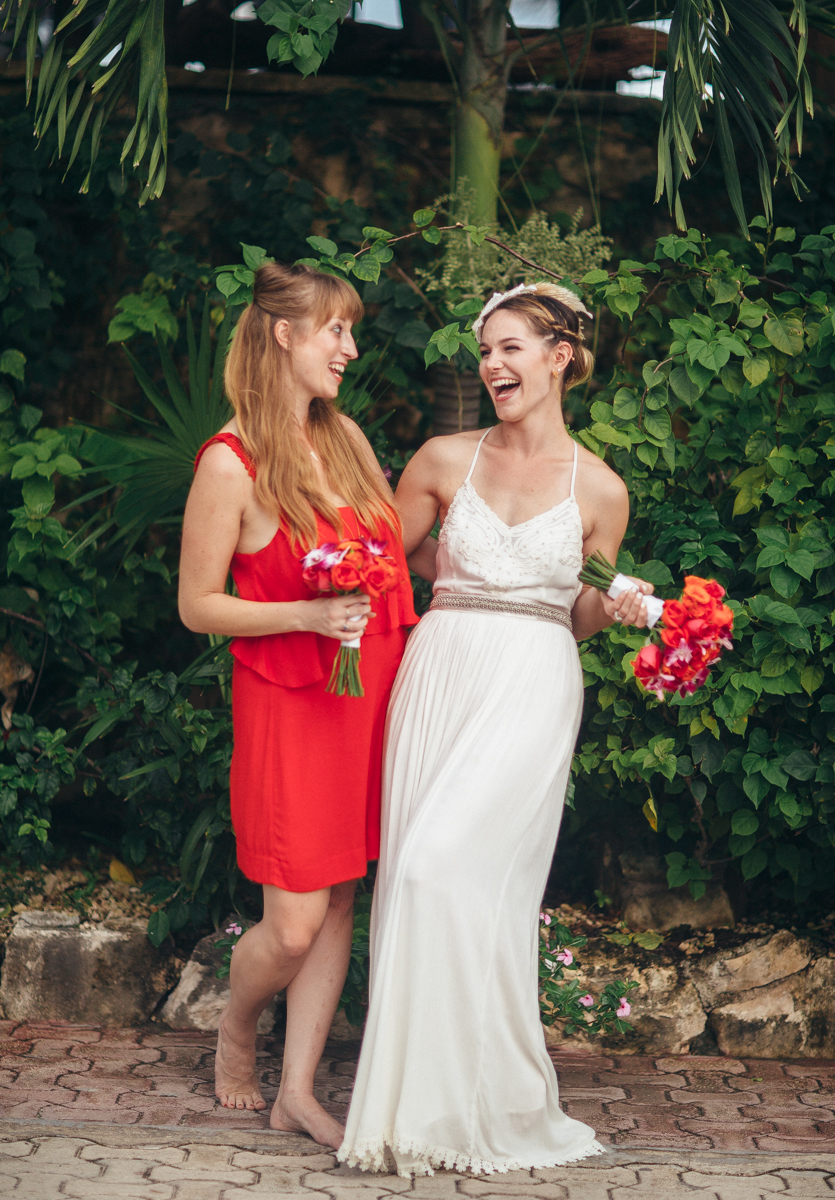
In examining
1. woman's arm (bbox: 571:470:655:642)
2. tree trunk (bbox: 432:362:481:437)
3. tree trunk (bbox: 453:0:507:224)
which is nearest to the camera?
woman's arm (bbox: 571:470:655:642)

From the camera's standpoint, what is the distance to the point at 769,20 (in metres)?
3.27

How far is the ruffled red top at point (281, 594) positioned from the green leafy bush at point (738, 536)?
39.7 inches

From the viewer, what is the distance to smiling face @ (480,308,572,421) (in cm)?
272

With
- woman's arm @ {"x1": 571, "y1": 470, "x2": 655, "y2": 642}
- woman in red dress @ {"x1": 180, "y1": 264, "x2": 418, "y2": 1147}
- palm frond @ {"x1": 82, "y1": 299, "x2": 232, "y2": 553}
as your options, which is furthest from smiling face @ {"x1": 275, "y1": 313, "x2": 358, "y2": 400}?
palm frond @ {"x1": 82, "y1": 299, "x2": 232, "y2": 553}

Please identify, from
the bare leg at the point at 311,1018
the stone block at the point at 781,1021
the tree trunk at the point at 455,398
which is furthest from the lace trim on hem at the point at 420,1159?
the tree trunk at the point at 455,398

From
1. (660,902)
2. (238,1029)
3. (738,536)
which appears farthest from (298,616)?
(660,902)

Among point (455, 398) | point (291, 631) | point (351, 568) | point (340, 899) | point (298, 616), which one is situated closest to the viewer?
point (351, 568)

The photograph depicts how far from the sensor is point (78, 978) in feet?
11.7

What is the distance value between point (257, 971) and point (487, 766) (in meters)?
0.77

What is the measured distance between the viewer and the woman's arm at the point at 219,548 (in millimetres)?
2543

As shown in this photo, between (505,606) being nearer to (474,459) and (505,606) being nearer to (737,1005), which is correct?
(474,459)

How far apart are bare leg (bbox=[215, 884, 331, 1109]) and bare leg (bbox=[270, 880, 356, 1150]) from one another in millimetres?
46

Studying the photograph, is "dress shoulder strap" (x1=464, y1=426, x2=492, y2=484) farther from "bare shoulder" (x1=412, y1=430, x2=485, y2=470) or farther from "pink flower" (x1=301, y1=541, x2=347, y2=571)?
"pink flower" (x1=301, y1=541, x2=347, y2=571)

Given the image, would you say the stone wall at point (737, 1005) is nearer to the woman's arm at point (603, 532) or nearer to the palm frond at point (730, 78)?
the woman's arm at point (603, 532)
